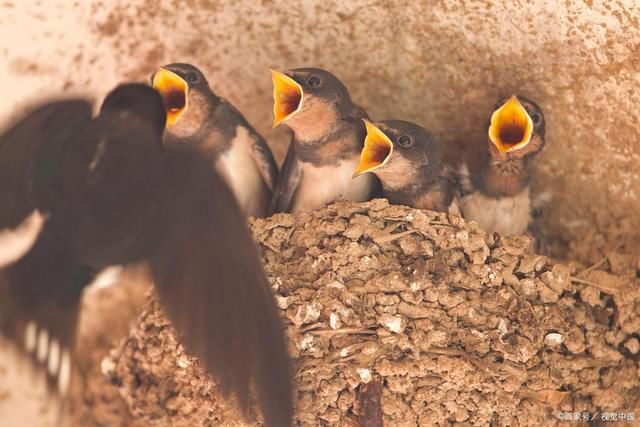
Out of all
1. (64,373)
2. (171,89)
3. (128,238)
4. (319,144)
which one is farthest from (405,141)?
(64,373)

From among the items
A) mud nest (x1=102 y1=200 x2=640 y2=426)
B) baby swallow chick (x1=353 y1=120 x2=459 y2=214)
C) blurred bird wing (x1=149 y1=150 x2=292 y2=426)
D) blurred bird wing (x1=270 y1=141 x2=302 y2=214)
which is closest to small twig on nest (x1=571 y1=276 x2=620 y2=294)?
mud nest (x1=102 y1=200 x2=640 y2=426)

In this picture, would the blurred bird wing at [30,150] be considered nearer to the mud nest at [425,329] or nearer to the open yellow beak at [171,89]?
the open yellow beak at [171,89]

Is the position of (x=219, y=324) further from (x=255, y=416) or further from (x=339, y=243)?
(x=339, y=243)

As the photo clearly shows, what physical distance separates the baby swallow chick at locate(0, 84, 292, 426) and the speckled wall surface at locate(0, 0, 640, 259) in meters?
0.33

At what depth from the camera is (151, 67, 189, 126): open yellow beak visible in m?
3.36

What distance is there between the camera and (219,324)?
8.05 feet

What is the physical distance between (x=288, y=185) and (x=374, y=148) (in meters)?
0.35

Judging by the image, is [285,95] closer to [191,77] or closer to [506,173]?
[191,77]

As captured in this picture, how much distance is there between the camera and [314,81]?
338cm

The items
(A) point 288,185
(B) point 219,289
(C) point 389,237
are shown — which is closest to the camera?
(B) point 219,289

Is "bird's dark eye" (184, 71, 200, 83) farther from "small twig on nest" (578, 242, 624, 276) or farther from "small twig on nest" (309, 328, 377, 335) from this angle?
"small twig on nest" (578, 242, 624, 276)

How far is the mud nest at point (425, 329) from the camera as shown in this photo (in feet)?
9.80

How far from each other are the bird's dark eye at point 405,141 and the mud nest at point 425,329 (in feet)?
0.69

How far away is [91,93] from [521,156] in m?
1.41
